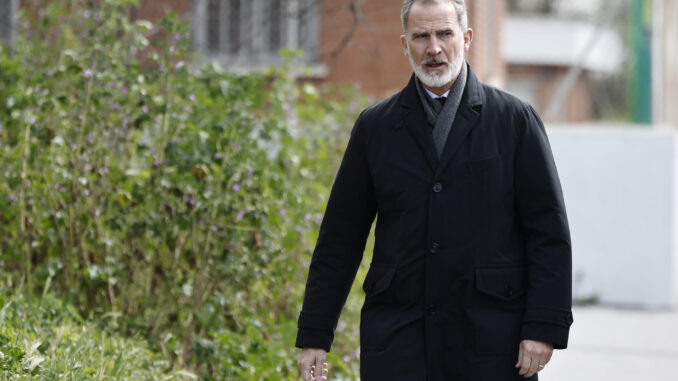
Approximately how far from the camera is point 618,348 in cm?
837

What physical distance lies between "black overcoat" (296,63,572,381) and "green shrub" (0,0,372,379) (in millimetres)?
1802

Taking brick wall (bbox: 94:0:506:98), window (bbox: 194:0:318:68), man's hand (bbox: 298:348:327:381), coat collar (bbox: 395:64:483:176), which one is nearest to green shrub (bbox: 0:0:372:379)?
man's hand (bbox: 298:348:327:381)

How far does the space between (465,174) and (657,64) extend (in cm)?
1893

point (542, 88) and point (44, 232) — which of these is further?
point (542, 88)

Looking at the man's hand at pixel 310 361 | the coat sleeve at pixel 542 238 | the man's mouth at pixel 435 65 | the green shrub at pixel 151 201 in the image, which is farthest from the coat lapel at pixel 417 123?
the green shrub at pixel 151 201

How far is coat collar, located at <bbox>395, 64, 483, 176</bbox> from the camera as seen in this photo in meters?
3.28

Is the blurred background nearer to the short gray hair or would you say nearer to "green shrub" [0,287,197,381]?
"green shrub" [0,287,197,381]

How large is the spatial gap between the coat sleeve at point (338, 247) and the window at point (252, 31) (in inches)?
295

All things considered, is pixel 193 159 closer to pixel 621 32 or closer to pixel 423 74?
pixel 423 74

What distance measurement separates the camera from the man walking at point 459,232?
3221mm

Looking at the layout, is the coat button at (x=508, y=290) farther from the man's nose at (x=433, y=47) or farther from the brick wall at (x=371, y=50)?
the brick wall at (x=371, y=50)

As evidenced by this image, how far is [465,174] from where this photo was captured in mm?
3260

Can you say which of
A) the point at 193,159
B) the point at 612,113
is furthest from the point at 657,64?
the point at 612,113

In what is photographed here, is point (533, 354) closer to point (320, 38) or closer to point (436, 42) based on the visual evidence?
point (436, 42)
